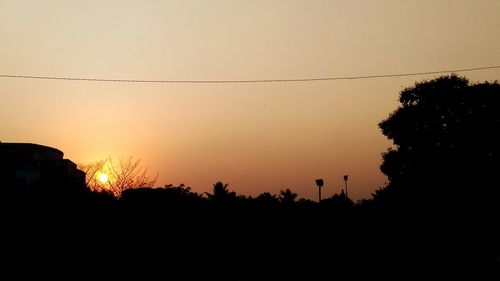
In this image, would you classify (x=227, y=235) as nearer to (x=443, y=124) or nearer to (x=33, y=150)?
(x=443, y=124)

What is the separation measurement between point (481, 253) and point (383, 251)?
4.44m

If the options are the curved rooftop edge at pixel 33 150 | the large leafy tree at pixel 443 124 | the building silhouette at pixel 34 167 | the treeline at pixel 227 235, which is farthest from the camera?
the curved rooftop edge at pixel 33 150

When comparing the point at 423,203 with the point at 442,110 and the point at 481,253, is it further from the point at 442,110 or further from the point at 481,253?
the point at 442,110

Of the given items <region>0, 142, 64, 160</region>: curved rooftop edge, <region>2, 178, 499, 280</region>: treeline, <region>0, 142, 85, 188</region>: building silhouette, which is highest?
<region>0, 142, 64, 160</region>: curved rooftop edge

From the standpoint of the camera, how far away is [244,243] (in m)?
18.3

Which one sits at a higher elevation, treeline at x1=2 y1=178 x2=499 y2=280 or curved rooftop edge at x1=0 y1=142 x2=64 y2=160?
curved rooftop edge at x1=0 y1=142 x2=64 y2=160

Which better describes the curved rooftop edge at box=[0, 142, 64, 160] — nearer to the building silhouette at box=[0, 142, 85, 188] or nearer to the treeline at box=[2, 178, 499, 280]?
the building silhouette at box=[0, 142, 85, 188]

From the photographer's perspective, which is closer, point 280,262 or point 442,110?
point 280,262

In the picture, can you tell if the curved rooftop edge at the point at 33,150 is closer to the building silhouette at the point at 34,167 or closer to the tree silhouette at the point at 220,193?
the building silhouette at the point at 34,167

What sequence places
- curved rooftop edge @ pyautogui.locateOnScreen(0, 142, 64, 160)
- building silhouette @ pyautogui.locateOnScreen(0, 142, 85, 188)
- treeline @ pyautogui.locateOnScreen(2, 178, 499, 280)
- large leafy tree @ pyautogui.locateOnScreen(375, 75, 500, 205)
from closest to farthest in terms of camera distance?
treeline @ pyautogui.locateOnScreen(2, 178, 499, 280), building silhouette @ pyautogui.locateOnScreen(0, 142, 85, 188), large leafy tree @ pyautogui.locateOnScreen(375, 75, 500, 205), curved rooftop edge @ pyautogui.locateOnScreen(0, 142, 64, 160)

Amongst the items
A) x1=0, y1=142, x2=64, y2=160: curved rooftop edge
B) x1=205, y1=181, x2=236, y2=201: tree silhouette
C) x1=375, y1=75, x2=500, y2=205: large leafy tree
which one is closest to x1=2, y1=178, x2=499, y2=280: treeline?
x1=205, y1=181, x2=236, y2=201: tree silhouette

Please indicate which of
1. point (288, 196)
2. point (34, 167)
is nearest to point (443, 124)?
point (288, 196)

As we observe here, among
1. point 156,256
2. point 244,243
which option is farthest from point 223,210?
point 156,256

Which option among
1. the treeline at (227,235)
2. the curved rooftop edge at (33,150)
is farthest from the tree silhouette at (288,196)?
the curved rooftop edge at (33,150)
